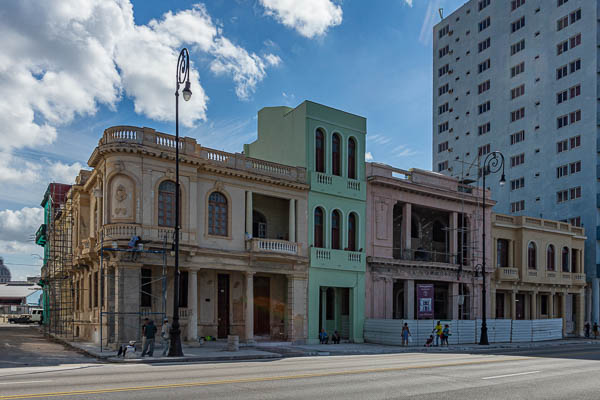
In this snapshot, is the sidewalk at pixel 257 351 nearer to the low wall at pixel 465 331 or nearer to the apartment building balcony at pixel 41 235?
the low wall at pixel 465 331

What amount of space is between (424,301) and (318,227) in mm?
8284

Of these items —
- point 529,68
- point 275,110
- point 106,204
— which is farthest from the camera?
point 529,68

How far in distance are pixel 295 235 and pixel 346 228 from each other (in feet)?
12.4

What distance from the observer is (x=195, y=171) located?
28156mm

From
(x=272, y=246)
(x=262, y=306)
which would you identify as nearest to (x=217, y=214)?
(x=272, y=246)

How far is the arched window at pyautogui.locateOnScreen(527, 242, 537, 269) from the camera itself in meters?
47.0

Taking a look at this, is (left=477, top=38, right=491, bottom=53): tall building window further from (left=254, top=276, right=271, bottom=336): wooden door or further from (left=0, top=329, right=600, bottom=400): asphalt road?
(left=0, top=329, right=600, bottom=400): asphalt road

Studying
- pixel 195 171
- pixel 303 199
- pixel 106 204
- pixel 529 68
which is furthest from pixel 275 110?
pixel 529 68

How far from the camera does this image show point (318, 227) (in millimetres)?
33906

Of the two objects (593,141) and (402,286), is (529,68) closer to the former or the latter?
(593,141)

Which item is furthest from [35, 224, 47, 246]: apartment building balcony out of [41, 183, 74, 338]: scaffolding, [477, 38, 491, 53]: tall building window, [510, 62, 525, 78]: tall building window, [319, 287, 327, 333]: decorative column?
[477, 38, 491, 53]: tall building window

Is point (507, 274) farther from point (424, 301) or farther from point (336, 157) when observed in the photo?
point (336, 157)

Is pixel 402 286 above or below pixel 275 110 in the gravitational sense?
below

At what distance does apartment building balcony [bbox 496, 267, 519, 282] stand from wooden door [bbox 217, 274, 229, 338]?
943 inches
